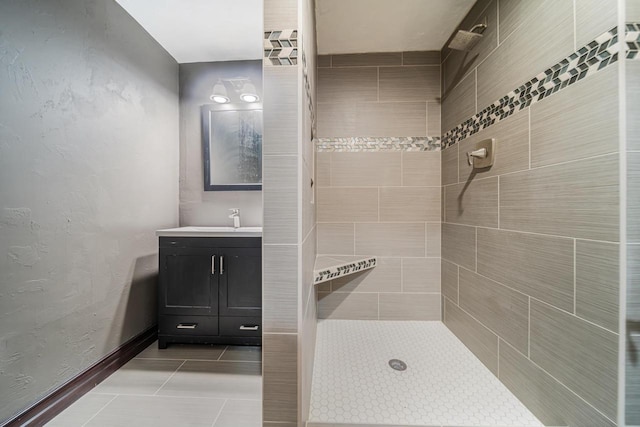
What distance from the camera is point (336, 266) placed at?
4.67 feet

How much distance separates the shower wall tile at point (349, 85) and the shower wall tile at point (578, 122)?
109 cm

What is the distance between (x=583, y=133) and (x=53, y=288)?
94.6 inches

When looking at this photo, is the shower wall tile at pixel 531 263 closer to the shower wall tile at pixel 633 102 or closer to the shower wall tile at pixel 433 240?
the shower wall tile at pixel 633 102

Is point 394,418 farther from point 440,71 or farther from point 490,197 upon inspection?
point 440,71

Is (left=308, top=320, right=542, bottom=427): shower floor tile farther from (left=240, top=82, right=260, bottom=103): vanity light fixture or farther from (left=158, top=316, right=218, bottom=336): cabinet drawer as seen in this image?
(left=240, top=82, right=260, bottom=103): vanity light fixture

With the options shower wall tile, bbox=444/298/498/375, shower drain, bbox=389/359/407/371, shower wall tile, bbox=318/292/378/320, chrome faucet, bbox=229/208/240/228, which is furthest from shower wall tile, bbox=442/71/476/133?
chrome faucet, bbox=229/208/240/228

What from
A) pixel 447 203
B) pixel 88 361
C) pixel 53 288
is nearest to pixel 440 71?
pixel 447 203

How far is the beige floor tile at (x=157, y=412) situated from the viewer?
3.71ft

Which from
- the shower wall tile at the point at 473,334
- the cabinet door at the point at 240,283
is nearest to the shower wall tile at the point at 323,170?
the cabinet door at the point at 240,283

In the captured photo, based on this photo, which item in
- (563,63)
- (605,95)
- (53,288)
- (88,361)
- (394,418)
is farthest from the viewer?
(88,361)

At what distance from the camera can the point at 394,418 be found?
3.12ft

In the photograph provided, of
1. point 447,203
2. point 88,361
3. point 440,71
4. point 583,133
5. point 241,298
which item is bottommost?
point 88,361

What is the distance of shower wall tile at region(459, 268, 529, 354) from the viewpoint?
1038 mm

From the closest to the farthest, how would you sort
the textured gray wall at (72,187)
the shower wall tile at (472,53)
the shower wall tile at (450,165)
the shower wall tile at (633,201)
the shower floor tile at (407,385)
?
the shower wall tile at (633,201), the shower floor tile at (407,385), the textured gray wall at (72,187), the shower wall tile at (472,53), the shower wall tile at (450,165)
